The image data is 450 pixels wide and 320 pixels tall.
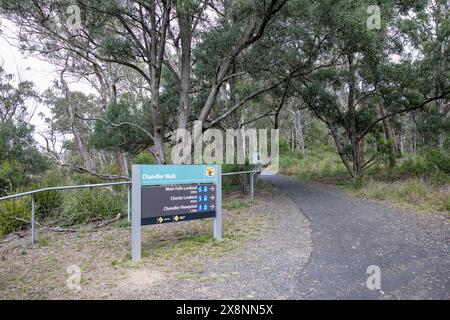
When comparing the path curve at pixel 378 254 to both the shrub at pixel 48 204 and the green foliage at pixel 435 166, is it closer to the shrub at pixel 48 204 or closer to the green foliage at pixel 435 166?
the green foliage at pixel 435 166

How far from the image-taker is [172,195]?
211 inches

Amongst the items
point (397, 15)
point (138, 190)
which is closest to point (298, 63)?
point (397, 15)

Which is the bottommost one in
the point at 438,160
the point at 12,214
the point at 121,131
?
the point at 12,214

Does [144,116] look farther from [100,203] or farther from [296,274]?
[296,274]

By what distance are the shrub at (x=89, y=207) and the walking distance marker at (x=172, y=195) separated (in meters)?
3.54

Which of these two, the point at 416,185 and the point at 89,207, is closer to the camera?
the point at 89,207

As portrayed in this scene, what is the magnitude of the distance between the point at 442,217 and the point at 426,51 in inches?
318

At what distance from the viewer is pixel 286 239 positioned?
5.82 m

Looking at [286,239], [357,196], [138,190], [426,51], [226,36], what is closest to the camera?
[138,190]

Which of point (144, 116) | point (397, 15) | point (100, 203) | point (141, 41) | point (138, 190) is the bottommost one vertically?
point (100, 203)

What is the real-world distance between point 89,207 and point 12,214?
171 centimetres

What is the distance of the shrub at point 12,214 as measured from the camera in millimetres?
7562

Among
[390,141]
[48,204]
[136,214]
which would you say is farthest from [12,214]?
[390,141]

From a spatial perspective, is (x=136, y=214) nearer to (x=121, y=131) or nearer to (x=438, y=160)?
(x=121, y=131)
